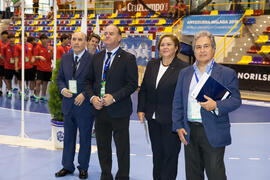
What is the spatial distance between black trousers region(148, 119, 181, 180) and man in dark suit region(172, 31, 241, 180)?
347 millimetres

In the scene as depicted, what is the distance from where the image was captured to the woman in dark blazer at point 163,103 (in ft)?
9.32

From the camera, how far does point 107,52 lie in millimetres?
3201

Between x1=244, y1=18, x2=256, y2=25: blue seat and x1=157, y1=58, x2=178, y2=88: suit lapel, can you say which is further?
x1=244, y1=18, x2=256, y2=25: blue seat

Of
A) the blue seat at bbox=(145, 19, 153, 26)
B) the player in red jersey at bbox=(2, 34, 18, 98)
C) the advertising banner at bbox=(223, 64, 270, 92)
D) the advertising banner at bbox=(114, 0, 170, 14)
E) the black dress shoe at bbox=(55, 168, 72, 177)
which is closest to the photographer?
the black dress shoe at bbox=(55, 168, 72, 177)

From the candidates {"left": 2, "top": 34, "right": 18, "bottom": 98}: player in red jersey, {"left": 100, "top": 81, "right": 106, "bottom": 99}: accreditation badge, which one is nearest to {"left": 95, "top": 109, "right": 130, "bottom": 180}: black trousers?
{"left": 100, "top": 81, "right": 106, "bottom": 99}: accreditation badge

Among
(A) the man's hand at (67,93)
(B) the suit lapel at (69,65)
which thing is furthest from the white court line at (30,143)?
(B) the suit lapel at (69,65)

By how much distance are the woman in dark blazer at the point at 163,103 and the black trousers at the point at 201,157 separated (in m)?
0.37

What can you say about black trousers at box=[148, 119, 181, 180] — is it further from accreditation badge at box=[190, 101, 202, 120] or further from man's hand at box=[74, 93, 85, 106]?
man's hand at box=[74, 93, 85, 106]

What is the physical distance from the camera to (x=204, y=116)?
91.3 inches

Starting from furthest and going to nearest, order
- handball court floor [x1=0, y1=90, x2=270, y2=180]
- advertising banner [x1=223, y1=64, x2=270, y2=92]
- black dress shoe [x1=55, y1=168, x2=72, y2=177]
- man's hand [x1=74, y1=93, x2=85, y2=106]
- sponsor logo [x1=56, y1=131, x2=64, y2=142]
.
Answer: advertising banner [x1=223, y1=64, x2=270, y2=92] → sponsor logo [x1=56, y1=131, x2=64, y2=142] → handball court floor [x1=0, y1=90, x2=270, y2=180] → black dress shoe [x1=55, y1=168, x2=72, y2=177] → man's hand [x1=74, y1=93, x2=85, y2=106]

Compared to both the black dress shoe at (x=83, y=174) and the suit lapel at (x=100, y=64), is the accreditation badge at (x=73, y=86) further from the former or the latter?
the black dress shoe at (x=83, y=174)

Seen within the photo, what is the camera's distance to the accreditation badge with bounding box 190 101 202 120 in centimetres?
239

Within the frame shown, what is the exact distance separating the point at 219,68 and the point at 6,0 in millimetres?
3461

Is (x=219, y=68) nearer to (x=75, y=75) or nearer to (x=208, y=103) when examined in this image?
(x=208, y=103)
